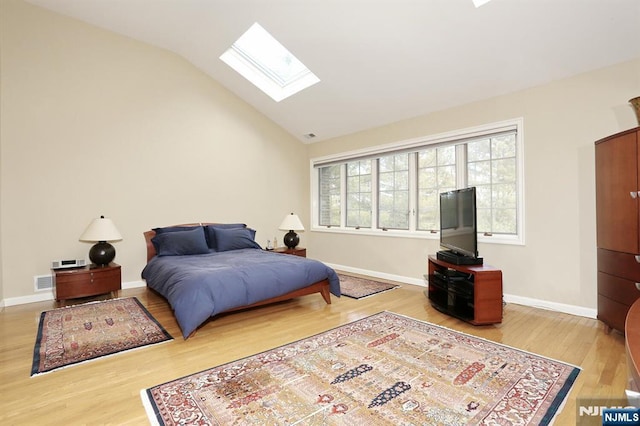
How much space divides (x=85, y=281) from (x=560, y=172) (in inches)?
214

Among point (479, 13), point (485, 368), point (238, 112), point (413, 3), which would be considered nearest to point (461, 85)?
point (479, 13)

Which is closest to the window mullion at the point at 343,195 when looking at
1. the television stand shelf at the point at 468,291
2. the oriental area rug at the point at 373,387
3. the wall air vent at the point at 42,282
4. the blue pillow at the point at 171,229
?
the television stand shelf at the point at 468,291

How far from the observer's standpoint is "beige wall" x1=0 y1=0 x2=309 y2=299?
3.84 meters

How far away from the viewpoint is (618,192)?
2686 mm

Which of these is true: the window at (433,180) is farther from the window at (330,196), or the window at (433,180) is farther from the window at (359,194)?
the window at (330,196)

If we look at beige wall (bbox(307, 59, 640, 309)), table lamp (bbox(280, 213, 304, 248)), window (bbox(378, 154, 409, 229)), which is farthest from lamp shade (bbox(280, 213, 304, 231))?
beige wall (bbox(307, 59, 640, 309))

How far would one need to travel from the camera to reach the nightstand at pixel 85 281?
12.1ft

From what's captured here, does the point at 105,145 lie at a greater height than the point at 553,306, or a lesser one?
greater

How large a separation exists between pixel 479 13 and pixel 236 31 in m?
2.84

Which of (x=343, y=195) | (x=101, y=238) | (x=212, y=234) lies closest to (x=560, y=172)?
(x=343, y=195)

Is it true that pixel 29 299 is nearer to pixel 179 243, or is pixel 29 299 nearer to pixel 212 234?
pixel 179 243

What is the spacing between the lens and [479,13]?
2.96 meters

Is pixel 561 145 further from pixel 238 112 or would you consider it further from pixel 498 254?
pixel 238 112

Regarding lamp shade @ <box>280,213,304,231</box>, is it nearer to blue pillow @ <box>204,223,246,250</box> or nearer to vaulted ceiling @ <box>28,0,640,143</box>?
blue pillow @ <box>204,223,246,250</box>
